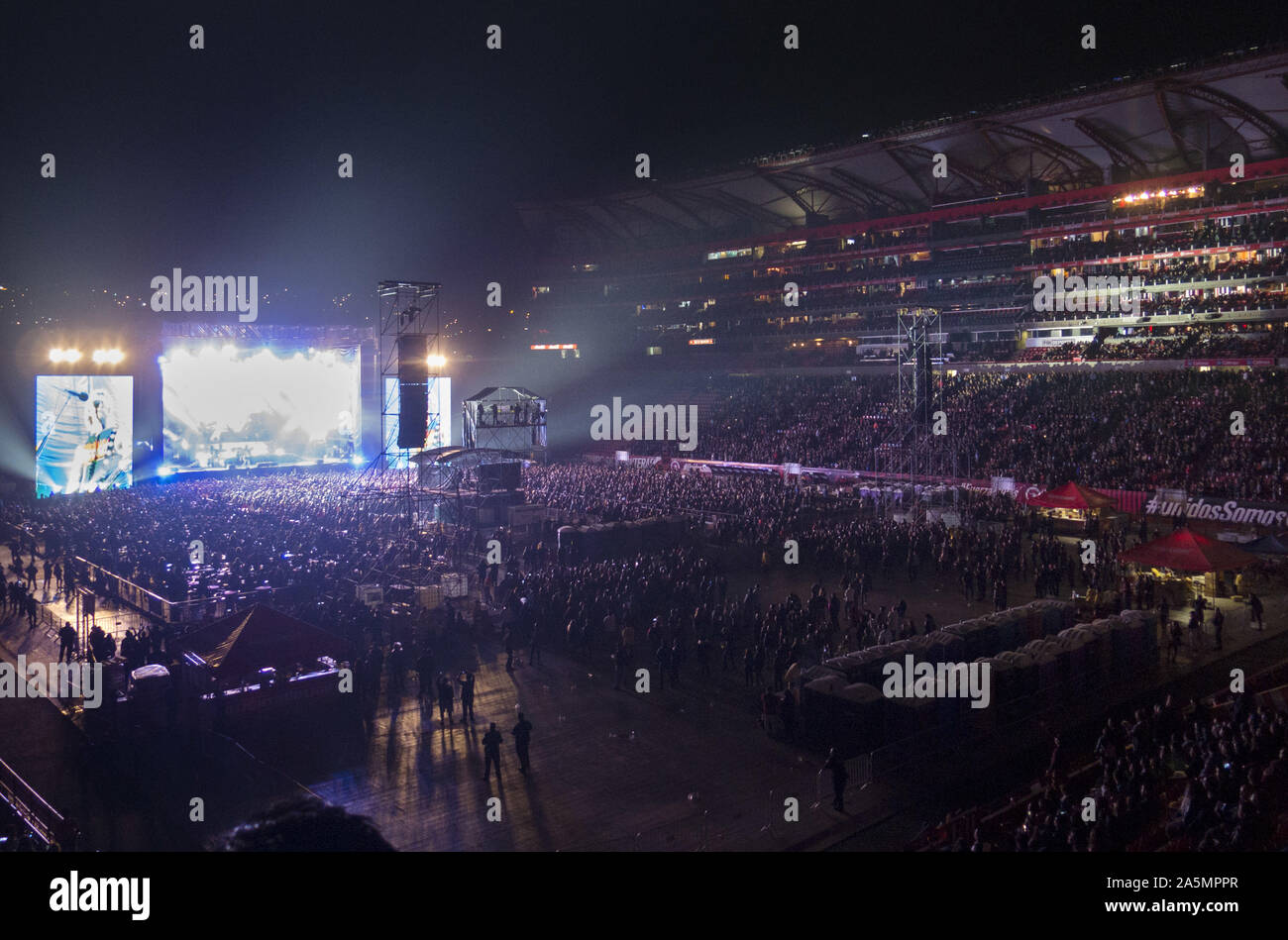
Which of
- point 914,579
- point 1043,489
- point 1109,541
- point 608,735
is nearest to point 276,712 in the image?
point 608,735

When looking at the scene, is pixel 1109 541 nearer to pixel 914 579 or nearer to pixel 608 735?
pixel 914 579

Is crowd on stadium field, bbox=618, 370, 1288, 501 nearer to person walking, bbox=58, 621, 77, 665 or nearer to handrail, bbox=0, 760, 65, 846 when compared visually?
person walking, bbox=58, 621, 77, 665

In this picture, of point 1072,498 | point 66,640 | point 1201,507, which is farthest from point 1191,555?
point 66,640

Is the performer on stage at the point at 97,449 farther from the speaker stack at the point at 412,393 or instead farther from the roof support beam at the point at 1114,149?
the roof support beam at the point at 1114,149

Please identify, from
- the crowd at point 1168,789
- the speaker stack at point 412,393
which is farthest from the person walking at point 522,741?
the speaker stack at point 412,393

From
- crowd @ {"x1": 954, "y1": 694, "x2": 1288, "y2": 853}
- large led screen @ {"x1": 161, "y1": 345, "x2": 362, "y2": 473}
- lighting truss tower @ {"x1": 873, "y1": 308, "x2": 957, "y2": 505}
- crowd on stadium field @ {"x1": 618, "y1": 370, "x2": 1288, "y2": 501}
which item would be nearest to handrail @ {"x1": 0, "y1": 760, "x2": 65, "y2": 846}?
crowd @ {"x1": 954, "y1": 694, "x2": 1288, "y2": 853}

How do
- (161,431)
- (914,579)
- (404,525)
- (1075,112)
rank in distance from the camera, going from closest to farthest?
(914,579), (404,525), (161,431), (1075,112)
